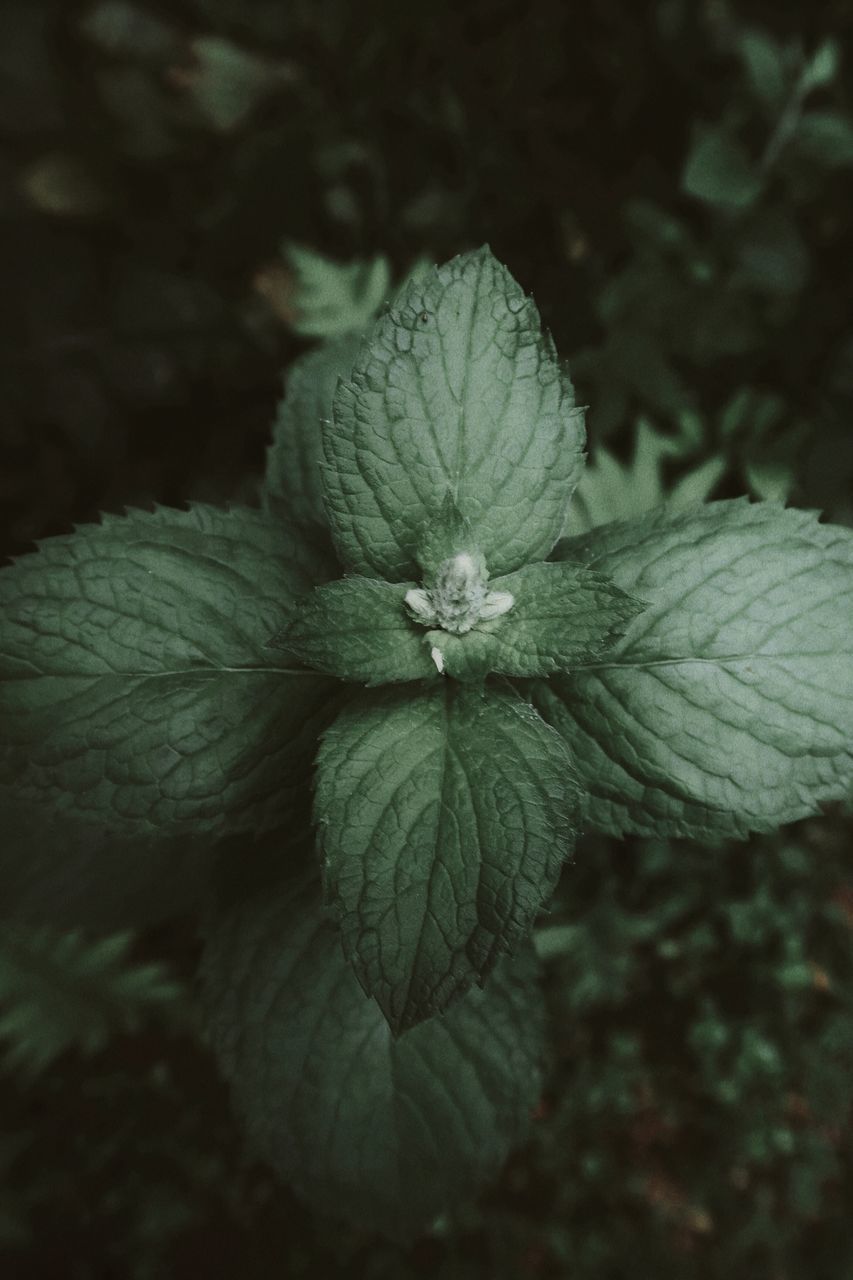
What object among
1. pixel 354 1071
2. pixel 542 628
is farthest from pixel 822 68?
pixel 354 1071

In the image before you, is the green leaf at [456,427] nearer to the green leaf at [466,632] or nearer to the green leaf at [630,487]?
the green leaf at [466,632]

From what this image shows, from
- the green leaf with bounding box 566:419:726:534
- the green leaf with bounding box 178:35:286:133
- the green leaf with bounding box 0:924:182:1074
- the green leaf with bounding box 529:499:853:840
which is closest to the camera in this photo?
the green leaf with bounding box 529:499:853:840

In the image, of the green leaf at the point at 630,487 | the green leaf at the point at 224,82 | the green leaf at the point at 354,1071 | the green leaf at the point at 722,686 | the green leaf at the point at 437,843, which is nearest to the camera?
the green leaf at the point at 437,843

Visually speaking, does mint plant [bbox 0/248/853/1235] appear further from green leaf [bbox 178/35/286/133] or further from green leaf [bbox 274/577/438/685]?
green leaf [bbox 178/35/286/133]

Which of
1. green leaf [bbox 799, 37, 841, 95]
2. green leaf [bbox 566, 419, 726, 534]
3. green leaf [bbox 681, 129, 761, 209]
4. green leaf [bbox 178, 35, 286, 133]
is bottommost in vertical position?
green leaf [bbox 566, 419, 726, 534]

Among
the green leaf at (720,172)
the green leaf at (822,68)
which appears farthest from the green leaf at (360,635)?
the green leaf at (822,68)

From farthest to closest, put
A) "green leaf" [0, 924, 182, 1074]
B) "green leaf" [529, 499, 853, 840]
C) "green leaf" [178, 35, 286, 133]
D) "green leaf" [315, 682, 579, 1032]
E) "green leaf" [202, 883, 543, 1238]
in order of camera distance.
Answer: "green leaf" [178, 35, 286, 133]
"green leaf" [0, 924, 182, 1074]
"green leaf" [202, 883, 543, 1238]
"green leaf" [529, 499, 853, 840]
"green leaf" [315, 682, 579, 1032]

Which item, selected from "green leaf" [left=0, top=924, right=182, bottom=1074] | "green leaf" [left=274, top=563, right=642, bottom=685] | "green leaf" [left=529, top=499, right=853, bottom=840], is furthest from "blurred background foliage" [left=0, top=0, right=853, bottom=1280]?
"green leaf" [left=274, top=563, right=642, bottom=685]
